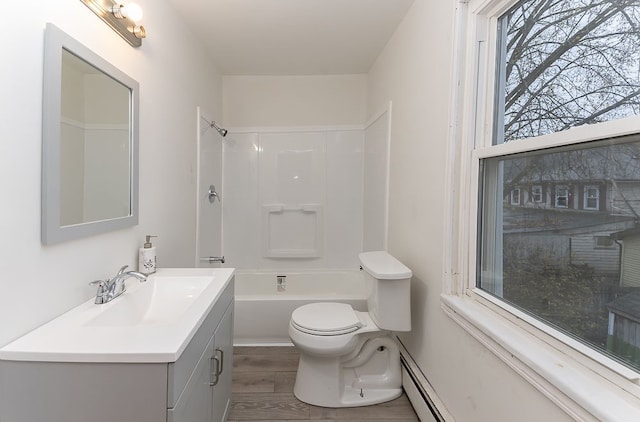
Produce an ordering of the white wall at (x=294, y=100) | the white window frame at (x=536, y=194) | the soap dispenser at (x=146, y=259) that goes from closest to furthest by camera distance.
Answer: the white window frame at (x=536, y=194), the soap dispenser at (x=146, y=259), the white wall at (x=294, y=100)

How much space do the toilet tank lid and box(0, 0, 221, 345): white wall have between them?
3.83 feet

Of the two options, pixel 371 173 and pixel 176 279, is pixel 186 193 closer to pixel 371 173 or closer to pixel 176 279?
pixel 176 279

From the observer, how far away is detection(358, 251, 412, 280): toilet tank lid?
1.71 m

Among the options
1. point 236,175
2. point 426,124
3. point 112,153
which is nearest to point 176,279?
point 112,153

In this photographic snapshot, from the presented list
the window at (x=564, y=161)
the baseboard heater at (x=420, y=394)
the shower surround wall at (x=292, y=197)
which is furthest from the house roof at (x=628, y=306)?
the shower surround wall at (x=292, y=197)

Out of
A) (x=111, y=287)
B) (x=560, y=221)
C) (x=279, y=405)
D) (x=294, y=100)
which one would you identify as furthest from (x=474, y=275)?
(x=294, y=100)

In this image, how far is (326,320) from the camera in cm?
184

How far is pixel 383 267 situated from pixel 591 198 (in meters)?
1.08

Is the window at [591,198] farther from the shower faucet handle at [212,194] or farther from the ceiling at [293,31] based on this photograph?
the shower faucet handle at [212,194]

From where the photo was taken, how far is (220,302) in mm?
1353

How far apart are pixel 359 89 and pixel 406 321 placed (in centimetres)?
233

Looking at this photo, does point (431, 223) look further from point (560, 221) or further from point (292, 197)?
point (292, 197)

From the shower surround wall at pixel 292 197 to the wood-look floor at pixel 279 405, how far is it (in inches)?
48.4

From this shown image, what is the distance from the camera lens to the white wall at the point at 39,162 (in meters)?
0.87
